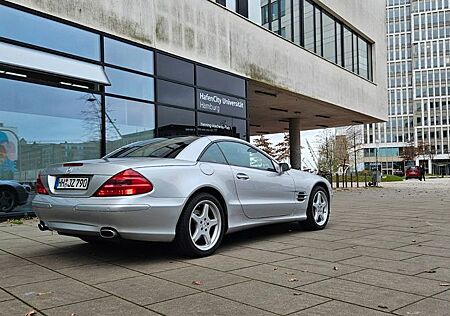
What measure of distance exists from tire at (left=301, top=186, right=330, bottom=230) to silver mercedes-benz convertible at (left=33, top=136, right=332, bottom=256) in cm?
90

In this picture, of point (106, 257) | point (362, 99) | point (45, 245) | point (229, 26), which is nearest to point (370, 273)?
point (106, 257)

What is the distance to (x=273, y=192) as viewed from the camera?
6.48 metres

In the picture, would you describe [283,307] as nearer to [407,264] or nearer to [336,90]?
[407,264]

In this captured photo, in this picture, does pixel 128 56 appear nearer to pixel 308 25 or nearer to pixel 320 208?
pixel 320 208

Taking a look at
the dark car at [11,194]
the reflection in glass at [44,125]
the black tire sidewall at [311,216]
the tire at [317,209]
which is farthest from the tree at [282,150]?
the black tire sidewall at [311,216]

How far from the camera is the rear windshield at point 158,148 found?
5516mm

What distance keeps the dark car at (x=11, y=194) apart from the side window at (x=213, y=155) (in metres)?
5.42

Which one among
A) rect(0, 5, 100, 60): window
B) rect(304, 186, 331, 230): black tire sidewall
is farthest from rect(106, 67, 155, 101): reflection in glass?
rect(304, 186, 331, 230): black tire sidewall

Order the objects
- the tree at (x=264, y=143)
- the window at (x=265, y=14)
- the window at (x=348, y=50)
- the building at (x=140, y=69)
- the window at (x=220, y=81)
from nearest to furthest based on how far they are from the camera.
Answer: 1. the building at (x=140, y=69)
2. the window at (x=220, y=81)
3. the window at (x=265, y=14)
4. the window at (x=348, y=50)
5. the tree at (x=264, y=143)

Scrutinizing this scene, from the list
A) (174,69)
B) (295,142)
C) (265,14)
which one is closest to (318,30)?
(265,14)

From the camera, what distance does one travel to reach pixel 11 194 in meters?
9.45

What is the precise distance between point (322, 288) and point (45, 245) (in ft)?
Answer: 12.9

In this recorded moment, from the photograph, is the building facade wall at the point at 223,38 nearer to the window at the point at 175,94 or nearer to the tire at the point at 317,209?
the window at the point at 175,94

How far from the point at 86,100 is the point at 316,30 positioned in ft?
44.4
